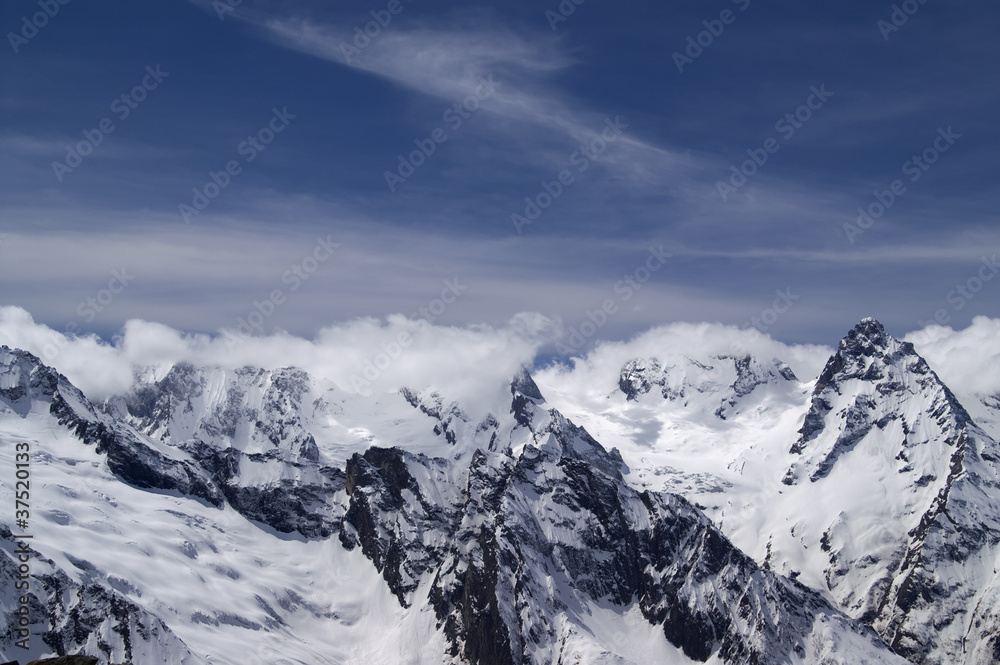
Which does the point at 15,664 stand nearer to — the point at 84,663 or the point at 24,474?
the point at 84,663

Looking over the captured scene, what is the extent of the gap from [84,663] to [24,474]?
72.0 meters

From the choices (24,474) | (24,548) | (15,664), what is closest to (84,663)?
(15,664)

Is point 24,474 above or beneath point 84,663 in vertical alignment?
beneath

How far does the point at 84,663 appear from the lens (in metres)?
95.8

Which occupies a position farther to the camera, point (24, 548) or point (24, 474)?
point (24, 548)

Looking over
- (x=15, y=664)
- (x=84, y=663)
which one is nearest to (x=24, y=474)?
(x=15, y=664)

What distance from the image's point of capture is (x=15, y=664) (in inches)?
4028

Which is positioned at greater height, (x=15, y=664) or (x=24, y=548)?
(x=15, y=664)

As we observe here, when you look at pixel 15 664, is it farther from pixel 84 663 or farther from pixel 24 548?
pixel 24 548

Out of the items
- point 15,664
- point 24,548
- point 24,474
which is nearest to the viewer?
point 15,664

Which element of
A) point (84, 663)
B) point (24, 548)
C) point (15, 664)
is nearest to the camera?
point (84, 663)

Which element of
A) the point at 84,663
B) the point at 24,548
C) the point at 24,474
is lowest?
the point at 24,548

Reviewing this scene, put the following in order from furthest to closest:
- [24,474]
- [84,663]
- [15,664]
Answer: [24,474] < [15,664] < [84,663]

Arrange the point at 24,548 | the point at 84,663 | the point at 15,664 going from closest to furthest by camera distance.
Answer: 1. the point at 84,663
2. the point at 15,664
3. the point at 24,548
